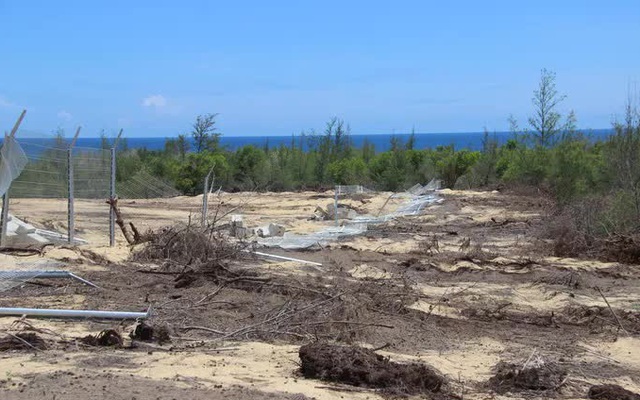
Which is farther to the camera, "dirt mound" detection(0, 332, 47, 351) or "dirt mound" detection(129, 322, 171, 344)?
"dirt mound" detection(129, 322, 171, 344)

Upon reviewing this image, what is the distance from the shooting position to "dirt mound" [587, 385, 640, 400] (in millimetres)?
6045

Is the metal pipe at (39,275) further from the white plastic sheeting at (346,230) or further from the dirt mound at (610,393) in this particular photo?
the dirt mound at (610,393)

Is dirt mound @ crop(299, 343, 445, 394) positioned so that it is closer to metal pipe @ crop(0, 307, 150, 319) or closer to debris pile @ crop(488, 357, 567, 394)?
debris pile @ crop(488, 357, 567, 394)

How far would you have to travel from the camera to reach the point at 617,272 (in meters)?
13.2

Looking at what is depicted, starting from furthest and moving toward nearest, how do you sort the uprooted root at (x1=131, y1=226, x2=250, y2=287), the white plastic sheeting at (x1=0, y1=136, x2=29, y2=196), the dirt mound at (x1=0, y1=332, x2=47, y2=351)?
the uprooted root at (x1=131, y1=226, x2=250, y2=287) → the white plastic sheeting at (x1=0, y1=136, x2=29, y2=196) → the dirt mound at (x1=0, y1=332, x2=47, y2=351)

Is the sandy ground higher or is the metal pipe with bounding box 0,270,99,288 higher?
the metal pipe with bounding box 0,270,99,288

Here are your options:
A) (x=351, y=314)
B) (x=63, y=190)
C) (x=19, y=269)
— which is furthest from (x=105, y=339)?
(x=63, y=190)

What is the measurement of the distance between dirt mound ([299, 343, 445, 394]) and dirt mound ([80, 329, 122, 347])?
1.83 metres

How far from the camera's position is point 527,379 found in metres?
6.42

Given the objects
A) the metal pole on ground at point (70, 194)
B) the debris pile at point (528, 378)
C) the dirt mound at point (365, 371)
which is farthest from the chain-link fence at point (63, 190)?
the debris pile at point (528, 378)

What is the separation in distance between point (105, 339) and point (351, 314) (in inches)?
109

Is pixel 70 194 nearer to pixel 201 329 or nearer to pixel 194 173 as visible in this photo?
pixel 201 329

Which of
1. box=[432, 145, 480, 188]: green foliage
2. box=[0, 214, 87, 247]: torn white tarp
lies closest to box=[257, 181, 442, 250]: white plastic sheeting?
box=[0, 214, 87, 247]: torn white tarp

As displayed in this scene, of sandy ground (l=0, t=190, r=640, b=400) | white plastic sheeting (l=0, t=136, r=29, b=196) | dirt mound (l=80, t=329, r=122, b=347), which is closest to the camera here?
sandy ground (l=0, t=190, r=640, b=400)
